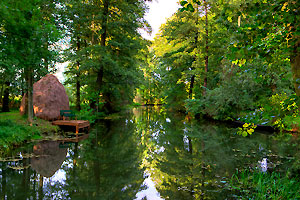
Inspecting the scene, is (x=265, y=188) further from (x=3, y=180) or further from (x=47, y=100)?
(x=47, y=100)

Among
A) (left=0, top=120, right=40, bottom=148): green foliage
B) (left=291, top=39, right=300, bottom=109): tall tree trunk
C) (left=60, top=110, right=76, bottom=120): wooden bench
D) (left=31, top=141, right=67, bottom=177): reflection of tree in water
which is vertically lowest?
(left=31, top=141, right=67, bottom=177): reflection of tree in water

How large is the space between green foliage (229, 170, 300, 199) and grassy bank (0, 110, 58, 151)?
875 cm

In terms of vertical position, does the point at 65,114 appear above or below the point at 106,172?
above

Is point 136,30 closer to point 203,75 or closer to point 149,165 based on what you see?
point 203,75

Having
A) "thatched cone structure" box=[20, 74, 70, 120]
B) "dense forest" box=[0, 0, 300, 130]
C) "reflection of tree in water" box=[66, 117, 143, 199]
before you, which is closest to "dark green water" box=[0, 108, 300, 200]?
"reflection of tree in water" box=[66, 117, 143, 199]

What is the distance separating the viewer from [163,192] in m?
5.41

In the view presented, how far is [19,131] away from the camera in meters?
9.93

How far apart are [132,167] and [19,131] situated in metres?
6.29

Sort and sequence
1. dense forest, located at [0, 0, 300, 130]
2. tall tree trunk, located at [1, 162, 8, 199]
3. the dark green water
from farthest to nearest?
dense forest, located at [0, 0, 300, 130] → the dark green water → tall tree trunk, located at [1, 162, 8, 199]

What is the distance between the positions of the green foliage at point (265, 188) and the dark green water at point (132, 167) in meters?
0.32

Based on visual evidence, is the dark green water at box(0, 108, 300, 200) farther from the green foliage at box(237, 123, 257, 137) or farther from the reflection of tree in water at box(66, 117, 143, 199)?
the green foliage at box(237, 123, 257, 137)

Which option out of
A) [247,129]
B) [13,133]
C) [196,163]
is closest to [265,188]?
[247,129]

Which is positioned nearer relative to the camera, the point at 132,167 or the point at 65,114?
the point at 132,167

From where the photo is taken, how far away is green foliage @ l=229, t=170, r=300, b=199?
14.0 ft
